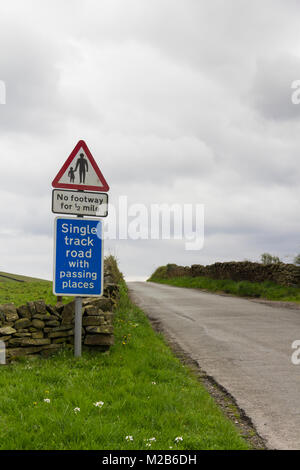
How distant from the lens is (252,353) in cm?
873

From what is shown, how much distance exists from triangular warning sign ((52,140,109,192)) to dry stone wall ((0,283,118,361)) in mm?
1976

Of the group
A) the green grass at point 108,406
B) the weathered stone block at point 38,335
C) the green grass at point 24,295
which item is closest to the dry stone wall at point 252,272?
the green grass at point 24,295

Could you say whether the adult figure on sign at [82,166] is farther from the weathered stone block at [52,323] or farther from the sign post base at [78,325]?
the weathered stone block at [52,323]

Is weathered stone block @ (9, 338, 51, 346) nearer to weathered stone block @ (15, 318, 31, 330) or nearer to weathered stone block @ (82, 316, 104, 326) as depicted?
weathered stone block @ (15, 318, 31, 330)

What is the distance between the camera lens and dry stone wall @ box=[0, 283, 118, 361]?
705 centimetres

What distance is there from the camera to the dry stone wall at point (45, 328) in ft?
23.1

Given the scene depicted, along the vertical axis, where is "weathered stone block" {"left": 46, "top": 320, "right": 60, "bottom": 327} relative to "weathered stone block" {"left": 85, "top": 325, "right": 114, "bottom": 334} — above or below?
above

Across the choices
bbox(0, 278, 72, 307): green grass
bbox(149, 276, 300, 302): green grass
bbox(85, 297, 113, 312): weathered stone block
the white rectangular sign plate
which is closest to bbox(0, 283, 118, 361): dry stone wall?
bbox(85, 297, 113, 312): weathered stone block

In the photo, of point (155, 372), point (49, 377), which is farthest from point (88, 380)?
point (155, 372)

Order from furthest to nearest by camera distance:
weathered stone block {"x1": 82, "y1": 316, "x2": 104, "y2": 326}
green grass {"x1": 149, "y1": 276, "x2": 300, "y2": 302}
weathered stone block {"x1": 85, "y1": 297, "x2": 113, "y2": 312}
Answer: green grass {"x1": 149, "y1": 276, "x2": 300, "y2": 302} < weathered stone block {"x1": 85, "y1": 297, "x2": 113, "y2": 312} < weathered stone block {"x1": 82, "y1": 316, "x2": 104, "y2": 326}

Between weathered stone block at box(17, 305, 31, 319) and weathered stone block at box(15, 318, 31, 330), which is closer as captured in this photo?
weathered stone block at box(15, 318, 31, 330)

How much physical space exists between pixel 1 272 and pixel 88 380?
686 inches

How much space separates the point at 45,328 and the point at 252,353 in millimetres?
4135
